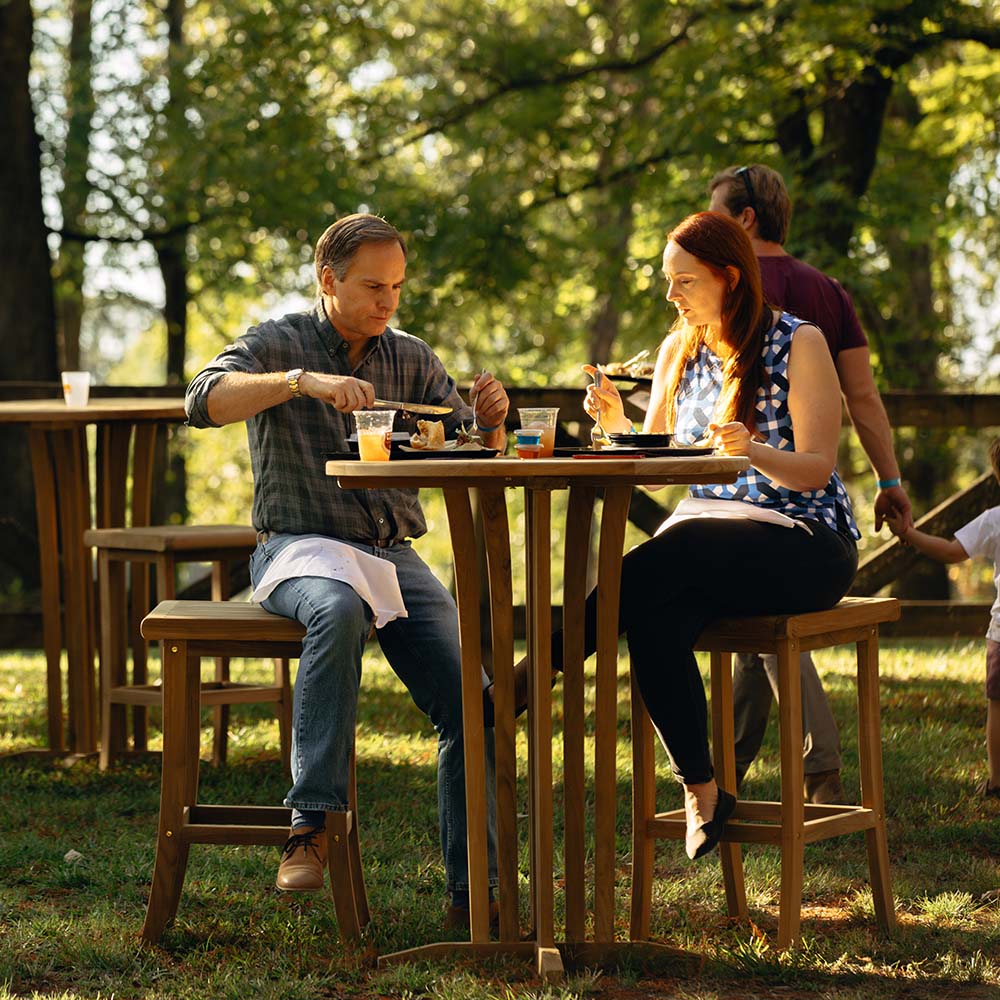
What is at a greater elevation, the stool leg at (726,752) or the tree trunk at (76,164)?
the tree trunk at (76,164)

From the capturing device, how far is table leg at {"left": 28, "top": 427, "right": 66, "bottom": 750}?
5082mm

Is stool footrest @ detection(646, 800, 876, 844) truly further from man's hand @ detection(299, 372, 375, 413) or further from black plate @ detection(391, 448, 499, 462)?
man's hand @ detection(299, 372, 375, 413)

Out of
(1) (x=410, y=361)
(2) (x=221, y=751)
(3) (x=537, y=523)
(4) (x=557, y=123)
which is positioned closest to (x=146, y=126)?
(4) (x=557, y=123)

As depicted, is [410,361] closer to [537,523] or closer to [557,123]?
[537,523]

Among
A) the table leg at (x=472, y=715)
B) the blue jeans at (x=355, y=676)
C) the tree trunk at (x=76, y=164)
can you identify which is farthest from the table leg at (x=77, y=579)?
the tree trunk at (x=76, y=164)

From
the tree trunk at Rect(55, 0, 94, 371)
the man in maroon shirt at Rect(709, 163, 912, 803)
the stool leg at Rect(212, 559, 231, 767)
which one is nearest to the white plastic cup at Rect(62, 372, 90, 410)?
the stool leg at Rect(212, 559, 231, 767)

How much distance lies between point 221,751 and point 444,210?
7.67 m

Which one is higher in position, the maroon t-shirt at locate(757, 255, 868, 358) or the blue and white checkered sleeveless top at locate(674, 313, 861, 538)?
the maroon t-shirt at locate(757, 255, 868, 358)

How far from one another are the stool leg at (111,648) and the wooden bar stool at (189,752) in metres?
1.78

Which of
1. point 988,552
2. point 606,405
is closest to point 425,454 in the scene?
point 606,405

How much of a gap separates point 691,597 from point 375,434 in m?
0.76

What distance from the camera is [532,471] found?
2801 millimetres

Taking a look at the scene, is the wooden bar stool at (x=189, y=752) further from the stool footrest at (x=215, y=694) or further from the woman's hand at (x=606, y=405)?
the stool footrest at (x=215, y=694)

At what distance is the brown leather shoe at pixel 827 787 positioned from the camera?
4.28m
